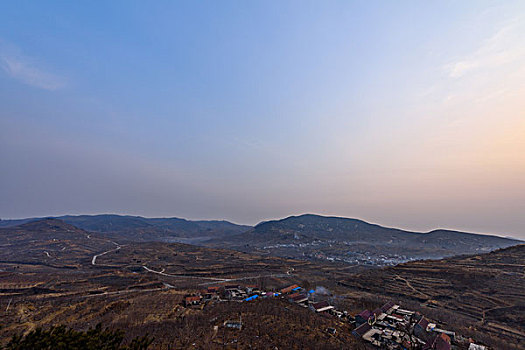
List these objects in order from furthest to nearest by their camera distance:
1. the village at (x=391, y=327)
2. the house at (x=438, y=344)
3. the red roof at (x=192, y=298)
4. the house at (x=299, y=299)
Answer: the house at (x=299, y=299)
the red roof at (x=192, y=298)
the village at (x=391, y=327)
the house at (x=438, y=344)

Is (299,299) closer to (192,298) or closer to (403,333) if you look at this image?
(403,333)

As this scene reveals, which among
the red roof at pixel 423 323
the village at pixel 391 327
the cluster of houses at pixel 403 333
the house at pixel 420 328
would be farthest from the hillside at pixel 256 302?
the house at pixel 420 328

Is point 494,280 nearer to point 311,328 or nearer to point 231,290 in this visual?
point 311,328

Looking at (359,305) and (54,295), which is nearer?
(359,305)

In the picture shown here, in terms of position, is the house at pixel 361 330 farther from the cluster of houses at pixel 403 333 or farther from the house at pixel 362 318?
the house at pixel 362 318

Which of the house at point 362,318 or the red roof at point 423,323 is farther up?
the house at point 362,318

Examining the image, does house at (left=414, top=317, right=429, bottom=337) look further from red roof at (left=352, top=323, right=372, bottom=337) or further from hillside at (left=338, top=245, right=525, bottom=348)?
hillside at (left=338, top=245, right=525, bottom=348)

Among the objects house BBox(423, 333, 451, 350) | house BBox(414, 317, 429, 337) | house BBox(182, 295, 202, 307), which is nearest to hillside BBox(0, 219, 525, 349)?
house BBox(182, 295, 202, 307)

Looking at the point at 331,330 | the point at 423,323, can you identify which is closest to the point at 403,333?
the point at 423,323

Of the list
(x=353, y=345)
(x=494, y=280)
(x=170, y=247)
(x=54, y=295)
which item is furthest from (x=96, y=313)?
(x=170, y=247)
